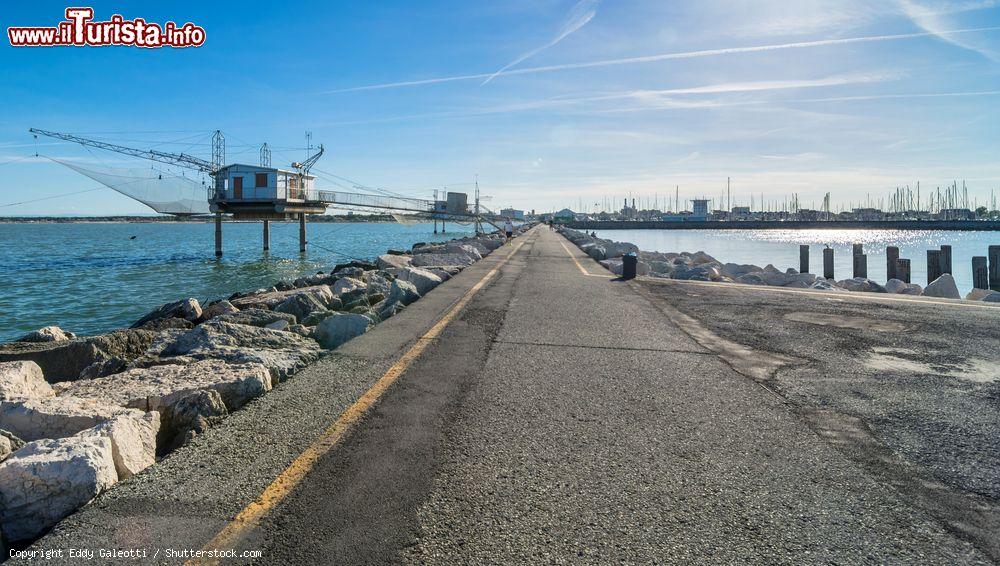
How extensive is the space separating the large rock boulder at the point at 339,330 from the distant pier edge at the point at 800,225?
12777cm

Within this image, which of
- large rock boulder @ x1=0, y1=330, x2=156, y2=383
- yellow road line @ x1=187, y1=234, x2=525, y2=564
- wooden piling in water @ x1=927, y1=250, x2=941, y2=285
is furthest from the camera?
wooden piling in water @ x1=927, y1=250, x2=941, y2=285

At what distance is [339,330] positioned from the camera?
7746 mm

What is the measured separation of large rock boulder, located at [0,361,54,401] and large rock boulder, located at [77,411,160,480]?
131cm

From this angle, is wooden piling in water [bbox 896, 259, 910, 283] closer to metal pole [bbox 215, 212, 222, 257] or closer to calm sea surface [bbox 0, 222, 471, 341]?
calm sea surface [bbox 0, 222, 471, 341]

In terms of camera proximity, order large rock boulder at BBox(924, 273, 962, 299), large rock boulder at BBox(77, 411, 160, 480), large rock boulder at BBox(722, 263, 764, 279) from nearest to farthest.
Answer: large rock boulder at BBox(77, 411, 160, 480) → large rock boulder at BBox(924, 273, 962, 299) → large rock boulder at BBox(722, 263, 764, 279)

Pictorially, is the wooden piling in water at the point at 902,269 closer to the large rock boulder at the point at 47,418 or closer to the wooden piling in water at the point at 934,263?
the wooden piling in water at the point at 934,263

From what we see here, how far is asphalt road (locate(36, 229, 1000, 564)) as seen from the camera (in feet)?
9.29

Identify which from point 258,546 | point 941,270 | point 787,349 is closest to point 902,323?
point 787,349

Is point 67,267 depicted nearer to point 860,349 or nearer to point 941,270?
point 860,349

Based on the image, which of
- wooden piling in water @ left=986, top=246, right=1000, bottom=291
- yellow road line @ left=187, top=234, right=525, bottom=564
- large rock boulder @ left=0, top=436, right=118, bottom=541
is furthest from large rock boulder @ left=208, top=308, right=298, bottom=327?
wooden piling in water @ left=986, top=246, right=1000, bottom=291

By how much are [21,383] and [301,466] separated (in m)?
3.20

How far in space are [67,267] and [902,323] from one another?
43196mm

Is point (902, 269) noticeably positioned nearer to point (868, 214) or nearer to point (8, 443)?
point (8, 443)

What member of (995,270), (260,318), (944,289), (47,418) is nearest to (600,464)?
(47,418)
